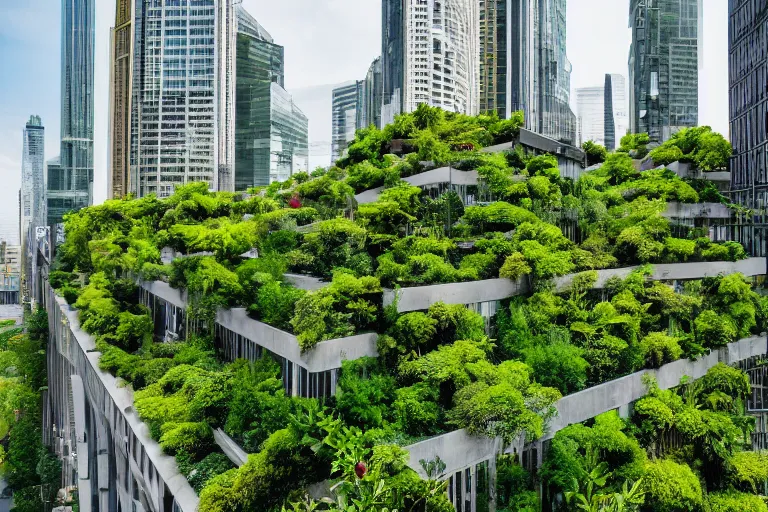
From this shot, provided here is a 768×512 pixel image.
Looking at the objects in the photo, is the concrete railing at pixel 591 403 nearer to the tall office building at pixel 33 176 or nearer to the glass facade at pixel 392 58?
the tall office building at pixel 33 176

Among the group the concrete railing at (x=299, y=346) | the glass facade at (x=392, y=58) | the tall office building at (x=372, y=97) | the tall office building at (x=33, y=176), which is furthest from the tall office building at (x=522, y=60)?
the concrete railing at (x=299, y=346)


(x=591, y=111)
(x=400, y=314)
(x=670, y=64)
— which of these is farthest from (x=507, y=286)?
(x=591, y=111)

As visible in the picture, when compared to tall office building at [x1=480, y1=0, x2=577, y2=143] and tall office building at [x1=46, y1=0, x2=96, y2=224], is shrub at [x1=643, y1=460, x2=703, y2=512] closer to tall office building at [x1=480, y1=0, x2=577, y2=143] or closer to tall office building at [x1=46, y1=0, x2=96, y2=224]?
tall office building at [x1=46, y1=0, x2=96, y2=224]

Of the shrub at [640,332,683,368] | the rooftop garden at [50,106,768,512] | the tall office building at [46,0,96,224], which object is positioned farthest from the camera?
the tall office building at [46,0,96,224]

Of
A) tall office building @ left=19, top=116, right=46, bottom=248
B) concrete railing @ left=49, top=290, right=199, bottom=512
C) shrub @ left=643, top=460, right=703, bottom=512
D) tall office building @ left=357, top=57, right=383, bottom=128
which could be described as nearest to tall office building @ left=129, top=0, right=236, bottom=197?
tall office building @ left=19, top=116, right=46, bottom=248

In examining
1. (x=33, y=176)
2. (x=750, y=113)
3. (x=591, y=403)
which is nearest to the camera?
(x=591, y=403)

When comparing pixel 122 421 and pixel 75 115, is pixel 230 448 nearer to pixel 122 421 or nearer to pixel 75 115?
pixel 122 421
